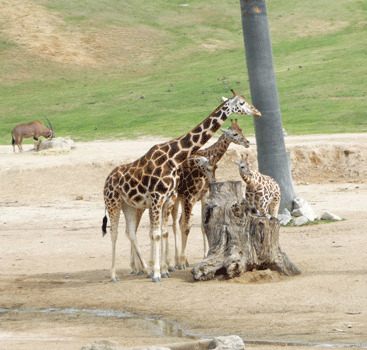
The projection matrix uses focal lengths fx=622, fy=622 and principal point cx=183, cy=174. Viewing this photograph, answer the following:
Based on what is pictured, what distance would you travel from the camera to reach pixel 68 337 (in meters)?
6.92

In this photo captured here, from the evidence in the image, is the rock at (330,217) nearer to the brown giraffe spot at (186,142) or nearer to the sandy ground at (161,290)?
the sandy ground at (161,290)

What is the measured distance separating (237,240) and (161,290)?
1320mm

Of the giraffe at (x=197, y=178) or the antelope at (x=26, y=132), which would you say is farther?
the antelope at (x=26, y=132)

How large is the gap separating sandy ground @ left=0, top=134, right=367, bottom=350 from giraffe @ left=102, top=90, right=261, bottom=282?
66 cm

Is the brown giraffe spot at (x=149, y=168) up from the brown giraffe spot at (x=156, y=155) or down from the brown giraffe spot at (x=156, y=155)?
down

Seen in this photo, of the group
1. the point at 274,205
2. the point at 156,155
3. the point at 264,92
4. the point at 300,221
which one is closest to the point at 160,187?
the point at 156,155

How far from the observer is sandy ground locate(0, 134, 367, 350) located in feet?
22.4

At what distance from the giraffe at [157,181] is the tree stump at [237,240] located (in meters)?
0.67

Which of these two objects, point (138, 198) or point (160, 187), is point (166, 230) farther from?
point (160, 187)

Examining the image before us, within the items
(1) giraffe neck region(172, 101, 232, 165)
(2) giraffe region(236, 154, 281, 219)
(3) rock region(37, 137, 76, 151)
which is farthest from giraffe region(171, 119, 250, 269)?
(3) rock region(37, 137, 76, 151)

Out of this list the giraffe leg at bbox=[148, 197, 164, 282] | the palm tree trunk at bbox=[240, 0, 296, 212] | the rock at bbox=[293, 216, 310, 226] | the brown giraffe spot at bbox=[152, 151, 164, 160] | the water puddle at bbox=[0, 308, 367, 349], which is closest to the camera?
the water puddle at bbox=[0, 308, 367, 349]

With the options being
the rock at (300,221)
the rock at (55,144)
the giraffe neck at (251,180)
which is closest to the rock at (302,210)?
the rock at (300,221)

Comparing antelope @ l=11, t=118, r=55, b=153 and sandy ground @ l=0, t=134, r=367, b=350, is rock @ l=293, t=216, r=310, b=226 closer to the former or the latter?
sandy ground @ l=0, t=134, r=367, b=350

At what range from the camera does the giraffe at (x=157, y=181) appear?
923 centimetres
